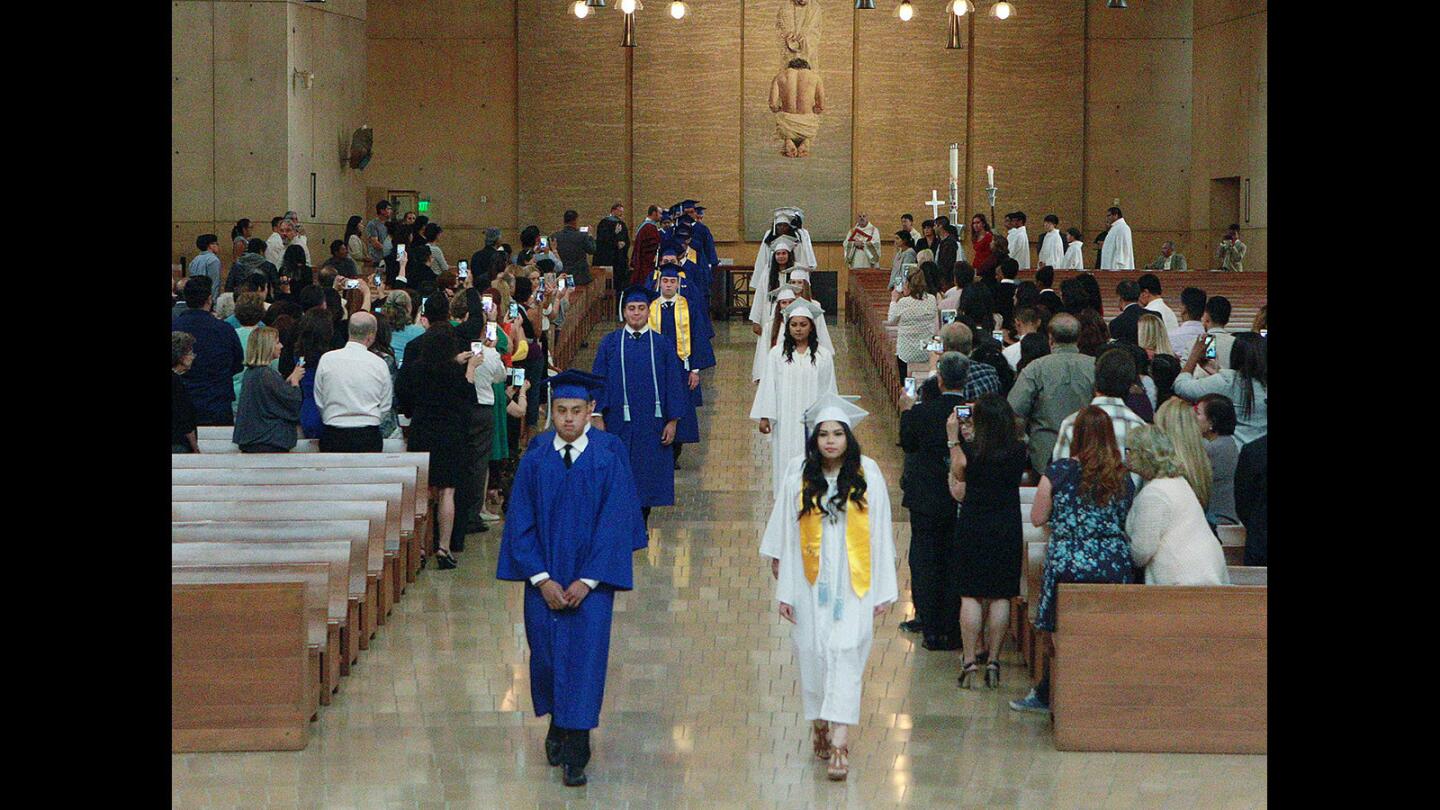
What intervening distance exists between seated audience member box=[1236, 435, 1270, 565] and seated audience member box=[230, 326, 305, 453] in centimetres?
557

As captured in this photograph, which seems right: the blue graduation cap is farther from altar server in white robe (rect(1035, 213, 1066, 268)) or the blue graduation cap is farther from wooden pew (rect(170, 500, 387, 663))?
altar server in white robe (rect(1035, 213, 1066, 268))

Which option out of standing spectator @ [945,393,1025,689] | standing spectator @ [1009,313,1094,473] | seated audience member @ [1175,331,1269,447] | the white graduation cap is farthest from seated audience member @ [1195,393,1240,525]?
the white graduation cap

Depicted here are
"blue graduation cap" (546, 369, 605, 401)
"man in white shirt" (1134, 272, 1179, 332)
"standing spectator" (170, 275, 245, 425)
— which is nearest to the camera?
"blue graduation cap" (546, 369, 605, 401)

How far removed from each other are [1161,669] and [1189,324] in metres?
5.61

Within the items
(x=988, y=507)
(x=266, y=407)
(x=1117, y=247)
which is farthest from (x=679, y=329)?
(x=1117, y=247)

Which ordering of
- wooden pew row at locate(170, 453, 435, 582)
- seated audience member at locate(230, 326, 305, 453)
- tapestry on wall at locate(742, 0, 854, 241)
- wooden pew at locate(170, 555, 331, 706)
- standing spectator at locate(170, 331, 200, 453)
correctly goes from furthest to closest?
tapestry on wall at locate(742, 0, 854, 241)
standing spectator at locate(170, 331, 200, 453)
seated audience member at locate(230, 326, 305, 453)
wooden pew row at locate(170, 453, 435, 582)
wooden pew at locate(170, 555, 331, 706)

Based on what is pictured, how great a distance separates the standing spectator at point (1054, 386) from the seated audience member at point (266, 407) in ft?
14.3

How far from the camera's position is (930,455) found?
8.95 m

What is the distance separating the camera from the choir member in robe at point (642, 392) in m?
11.9

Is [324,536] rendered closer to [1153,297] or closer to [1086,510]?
[1086,510]

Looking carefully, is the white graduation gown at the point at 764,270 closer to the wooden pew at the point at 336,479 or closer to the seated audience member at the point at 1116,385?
the wooden pew at the point at 336,479

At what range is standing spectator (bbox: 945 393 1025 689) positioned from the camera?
26.7ft

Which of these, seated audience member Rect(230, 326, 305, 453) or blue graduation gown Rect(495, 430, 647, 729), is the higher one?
seated audience member Rect(230, 326, 305, 453)
